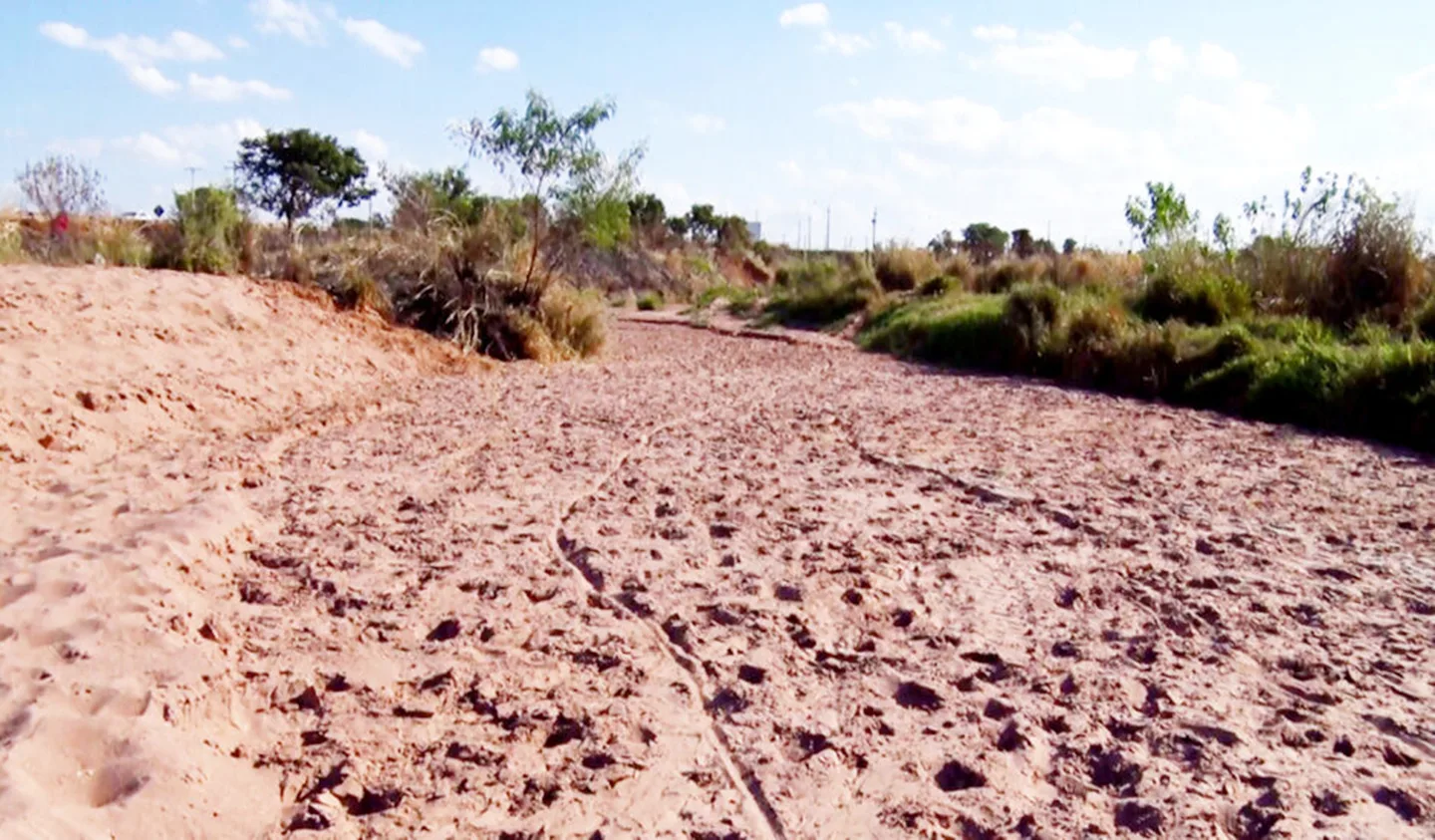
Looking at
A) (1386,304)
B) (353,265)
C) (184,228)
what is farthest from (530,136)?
(1386,304)

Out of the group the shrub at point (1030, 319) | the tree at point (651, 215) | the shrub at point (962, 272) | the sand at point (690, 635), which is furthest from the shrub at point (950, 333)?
the tree at point (651, 215)

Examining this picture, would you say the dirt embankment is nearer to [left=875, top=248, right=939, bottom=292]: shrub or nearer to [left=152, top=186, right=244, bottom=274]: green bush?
[left=152, top=186, right=244, bottom=274]: green bush

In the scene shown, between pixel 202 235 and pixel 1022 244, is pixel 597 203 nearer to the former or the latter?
pixel 202 235

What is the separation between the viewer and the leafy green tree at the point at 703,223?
59.1 m

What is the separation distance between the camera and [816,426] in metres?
11.3

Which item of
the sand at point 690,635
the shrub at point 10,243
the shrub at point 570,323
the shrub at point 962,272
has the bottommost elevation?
the sand at point 690,635

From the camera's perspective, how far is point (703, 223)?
60.4 meters

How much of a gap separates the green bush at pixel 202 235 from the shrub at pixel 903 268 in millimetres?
15207

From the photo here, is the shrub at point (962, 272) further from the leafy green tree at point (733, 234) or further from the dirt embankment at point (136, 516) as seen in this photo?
the leafy green tree at point (733, 234)

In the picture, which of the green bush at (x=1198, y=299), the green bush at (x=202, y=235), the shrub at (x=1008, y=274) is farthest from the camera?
the shrub at (x=1008, y=274)

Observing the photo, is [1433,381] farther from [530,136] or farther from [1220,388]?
[530,136]

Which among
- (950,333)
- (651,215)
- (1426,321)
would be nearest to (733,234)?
(651,215)

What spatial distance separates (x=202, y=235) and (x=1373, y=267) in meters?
14.1

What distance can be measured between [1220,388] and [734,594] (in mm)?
9655
